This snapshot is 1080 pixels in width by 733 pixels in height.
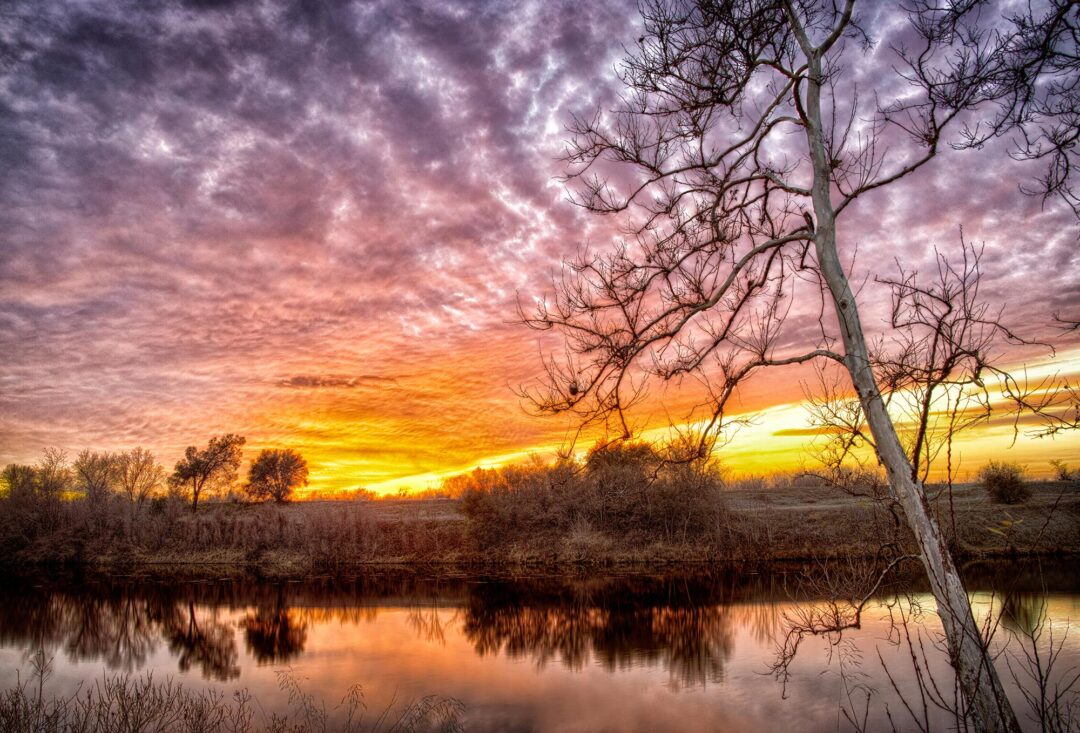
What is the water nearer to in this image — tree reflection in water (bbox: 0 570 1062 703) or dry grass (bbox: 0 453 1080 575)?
tree reflection in water (bbox: 0 570 1062 703)

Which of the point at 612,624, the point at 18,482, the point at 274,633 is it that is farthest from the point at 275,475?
the point at 612,624

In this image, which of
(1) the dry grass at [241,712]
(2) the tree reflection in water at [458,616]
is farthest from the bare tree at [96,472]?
(1) the dry grass at [241,712]

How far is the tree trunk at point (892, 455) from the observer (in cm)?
398

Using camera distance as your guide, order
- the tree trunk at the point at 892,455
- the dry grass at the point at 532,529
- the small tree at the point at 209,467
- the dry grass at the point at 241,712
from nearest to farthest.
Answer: the tree trunk at the point at 892,455 < the dry grass at the point at 241,712 < the dry grass at the point at 532,529 < the small tree at the point at 209,467

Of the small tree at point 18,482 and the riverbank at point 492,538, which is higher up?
the small tree at point 18,482

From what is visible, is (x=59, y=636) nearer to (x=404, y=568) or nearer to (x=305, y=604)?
(x=305, y=604)

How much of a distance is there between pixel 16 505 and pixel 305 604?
3147 centimetres

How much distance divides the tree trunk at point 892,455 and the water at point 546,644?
4620mm

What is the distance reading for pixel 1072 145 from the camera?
4.66 meters

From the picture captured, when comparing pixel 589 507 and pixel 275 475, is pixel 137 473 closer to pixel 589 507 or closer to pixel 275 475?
pixel 275 475

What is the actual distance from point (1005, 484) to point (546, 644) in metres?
27.0

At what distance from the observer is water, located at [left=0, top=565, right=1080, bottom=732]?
12781mm

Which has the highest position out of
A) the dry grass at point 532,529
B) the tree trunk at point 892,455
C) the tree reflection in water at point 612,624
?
the tree trunk at point 892,455

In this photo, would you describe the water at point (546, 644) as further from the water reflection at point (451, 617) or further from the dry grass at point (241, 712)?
the dry grass at point (241, 712)
